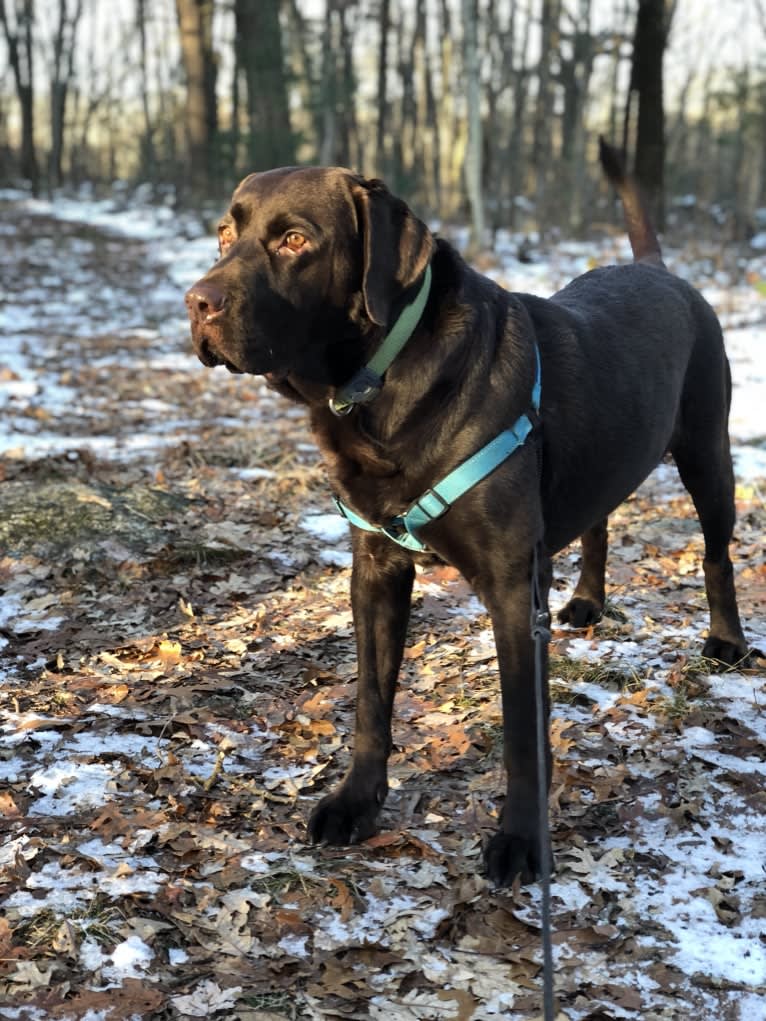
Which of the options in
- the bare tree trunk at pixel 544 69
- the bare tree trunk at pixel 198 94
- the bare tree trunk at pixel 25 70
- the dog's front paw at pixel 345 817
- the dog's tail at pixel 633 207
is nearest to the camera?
the dog's front paw at pixel 345 817

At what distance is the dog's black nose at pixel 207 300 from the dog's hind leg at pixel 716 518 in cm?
244

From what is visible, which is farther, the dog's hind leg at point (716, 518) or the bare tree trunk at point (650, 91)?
the bare tree trunk at point (650, 91)

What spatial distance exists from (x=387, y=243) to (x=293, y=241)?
0.89 ft

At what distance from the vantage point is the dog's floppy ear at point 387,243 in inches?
117

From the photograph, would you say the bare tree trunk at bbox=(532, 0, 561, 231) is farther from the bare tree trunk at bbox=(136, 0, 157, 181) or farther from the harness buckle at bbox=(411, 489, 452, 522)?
the harness buckle at bbox=(411, 489, 452, 522)

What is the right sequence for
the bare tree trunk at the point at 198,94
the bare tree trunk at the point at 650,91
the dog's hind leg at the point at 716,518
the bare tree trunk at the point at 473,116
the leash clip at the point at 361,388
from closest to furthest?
the leash clip at the point at 361,388 → the dog's hind leg at the point at 716,518 → the bare tree trunk at the point at 650,91 → the bare tree trunk at the point at 473,116 → the bare tree trunk at the point at 198,94

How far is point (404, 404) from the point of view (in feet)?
10.2

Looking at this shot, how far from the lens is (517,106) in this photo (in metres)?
28.8

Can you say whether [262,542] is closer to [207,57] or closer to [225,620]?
[225,620]

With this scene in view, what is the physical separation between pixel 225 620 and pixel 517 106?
26806mm

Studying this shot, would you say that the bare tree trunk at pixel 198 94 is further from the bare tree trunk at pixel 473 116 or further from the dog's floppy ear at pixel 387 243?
the dog's floppy ear at pixel 387 243

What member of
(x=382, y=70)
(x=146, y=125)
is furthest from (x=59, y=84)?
(x=382, y=70)

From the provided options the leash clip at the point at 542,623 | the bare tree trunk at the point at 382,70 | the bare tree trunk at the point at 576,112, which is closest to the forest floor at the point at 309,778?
the leash clip at the point at 542,623

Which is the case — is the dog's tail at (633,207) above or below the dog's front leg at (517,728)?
above
